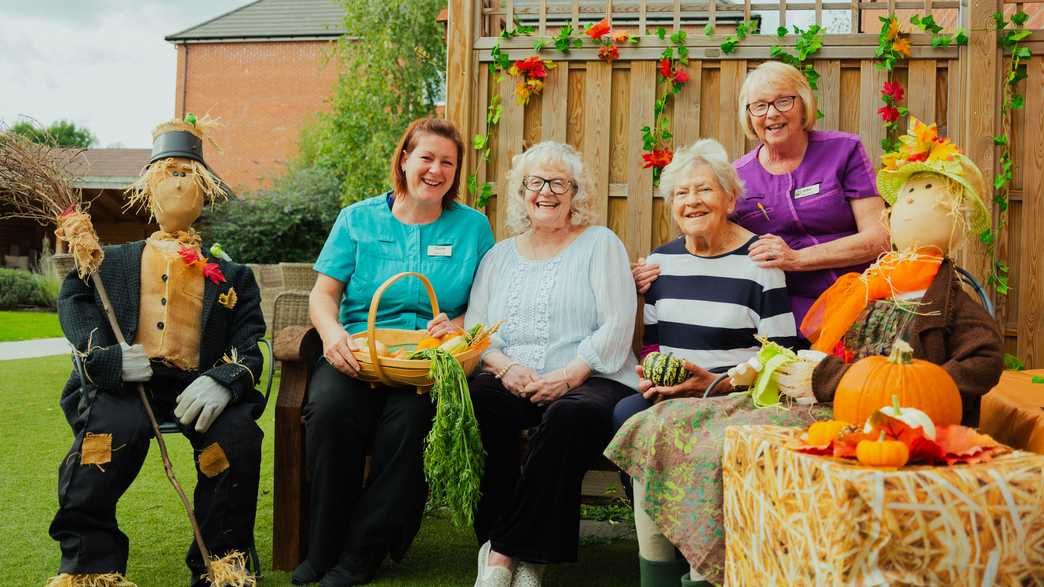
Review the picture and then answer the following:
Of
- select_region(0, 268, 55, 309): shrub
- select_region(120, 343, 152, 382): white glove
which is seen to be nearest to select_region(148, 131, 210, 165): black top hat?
select_region(120, 343, 152, 382): white glove

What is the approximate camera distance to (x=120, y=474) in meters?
2.60

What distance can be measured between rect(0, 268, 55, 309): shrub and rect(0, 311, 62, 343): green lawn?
0.90 meters

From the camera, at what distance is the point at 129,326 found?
109 inches

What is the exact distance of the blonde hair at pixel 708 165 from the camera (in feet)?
9.66

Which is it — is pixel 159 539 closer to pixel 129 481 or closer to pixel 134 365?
pixel 129 481

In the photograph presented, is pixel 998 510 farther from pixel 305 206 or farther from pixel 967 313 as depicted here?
pixel 305 206

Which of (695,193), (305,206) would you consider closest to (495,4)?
(695,193)

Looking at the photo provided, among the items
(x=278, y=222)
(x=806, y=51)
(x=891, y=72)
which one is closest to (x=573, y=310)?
(x=806, y=51)

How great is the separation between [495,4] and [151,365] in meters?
2.47

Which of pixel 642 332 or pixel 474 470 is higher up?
pixel 642 332

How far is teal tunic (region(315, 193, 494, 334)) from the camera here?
126 inches

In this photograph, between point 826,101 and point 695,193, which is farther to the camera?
point 826,101

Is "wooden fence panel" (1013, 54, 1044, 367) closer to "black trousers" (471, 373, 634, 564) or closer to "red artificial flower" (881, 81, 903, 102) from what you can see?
"red artificial flower" (881, 81, 903, 102)

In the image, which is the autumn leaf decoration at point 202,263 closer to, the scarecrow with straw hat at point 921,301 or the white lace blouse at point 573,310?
the white lace blouse at point 573,310
